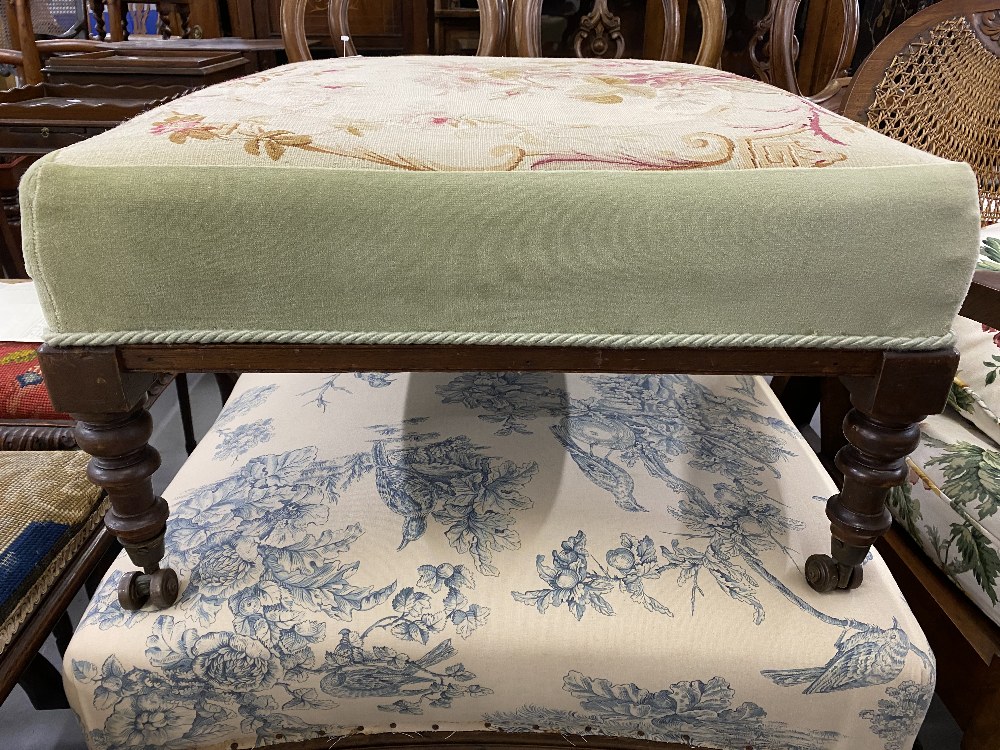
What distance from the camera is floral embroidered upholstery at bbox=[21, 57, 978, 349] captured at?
0.37 meters

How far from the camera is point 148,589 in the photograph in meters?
0.50

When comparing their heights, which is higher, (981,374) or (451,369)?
(451,369)

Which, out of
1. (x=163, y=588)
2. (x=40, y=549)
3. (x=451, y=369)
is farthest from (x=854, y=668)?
(x=40, y=549)

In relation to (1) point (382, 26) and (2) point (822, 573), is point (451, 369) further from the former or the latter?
(1) point (382, 26)

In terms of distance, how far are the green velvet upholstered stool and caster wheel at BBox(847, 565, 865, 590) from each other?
59cm

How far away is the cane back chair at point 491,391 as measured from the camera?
0.38 metres

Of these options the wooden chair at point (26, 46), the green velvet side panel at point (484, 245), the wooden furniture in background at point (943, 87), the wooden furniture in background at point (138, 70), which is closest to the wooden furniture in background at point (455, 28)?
the wooden furniture in background at point (138, 70)

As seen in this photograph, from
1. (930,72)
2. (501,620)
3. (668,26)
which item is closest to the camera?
(501,620)

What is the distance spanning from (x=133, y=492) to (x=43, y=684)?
316 mm

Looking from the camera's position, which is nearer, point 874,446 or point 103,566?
point 874,446

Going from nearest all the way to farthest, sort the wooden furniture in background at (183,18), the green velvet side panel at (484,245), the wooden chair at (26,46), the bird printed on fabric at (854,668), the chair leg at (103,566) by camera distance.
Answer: the green velvet side panel at (484,245) → the bird printed on fabric at (854,668) → the chair leg at (103,566) → the wooden chair at (26,46) → the wooden furniture in background at (183,18)

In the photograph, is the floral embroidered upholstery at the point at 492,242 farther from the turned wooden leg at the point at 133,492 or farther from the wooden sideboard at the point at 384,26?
the wooden sideboard at the point at 384,26

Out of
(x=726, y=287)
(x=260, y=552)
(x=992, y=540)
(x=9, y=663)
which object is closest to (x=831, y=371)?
(x=726, y=287)

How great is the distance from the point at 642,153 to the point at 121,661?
0.47m
